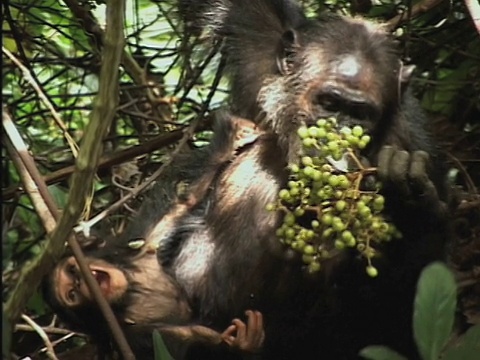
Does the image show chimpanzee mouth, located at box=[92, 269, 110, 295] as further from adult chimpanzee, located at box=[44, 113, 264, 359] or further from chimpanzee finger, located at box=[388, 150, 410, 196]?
chimpanzee finger, located at box=[388, 150, 410, 196]

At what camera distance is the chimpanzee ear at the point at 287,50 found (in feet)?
8.94

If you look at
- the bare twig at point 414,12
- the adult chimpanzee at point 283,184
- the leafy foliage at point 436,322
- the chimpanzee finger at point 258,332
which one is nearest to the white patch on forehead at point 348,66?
the adult chimpanzee at point 283,184

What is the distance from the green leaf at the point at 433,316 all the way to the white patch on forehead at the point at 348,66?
1.20 m

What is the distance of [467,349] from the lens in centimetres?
142

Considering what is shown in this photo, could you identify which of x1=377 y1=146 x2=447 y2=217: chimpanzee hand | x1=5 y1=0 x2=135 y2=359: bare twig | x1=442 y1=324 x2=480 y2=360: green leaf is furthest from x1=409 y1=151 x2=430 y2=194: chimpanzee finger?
x1=5 y1=0 x2=135 y2=359: bare twig

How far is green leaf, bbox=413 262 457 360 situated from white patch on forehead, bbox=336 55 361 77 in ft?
3.93

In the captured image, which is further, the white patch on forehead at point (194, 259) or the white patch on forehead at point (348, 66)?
the white patch on forehead at point (194, 259)

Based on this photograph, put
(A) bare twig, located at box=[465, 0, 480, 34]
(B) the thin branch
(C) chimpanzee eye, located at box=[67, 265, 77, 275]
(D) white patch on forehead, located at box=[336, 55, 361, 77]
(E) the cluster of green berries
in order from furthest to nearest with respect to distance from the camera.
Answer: (D) white patch on forehead, located at box=[336, 55, 361, 77], (C) chimpanzee eye, located at box=[67, 265, 77, 275], (A) bare twig, located at box=[465, 0, 480, 34], (E) the cluster of green berries, (B) the thin branch

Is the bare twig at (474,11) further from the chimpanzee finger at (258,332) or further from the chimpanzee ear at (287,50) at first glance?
the chimpanzee finger at (258,332)

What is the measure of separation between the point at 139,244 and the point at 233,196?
286 millimetres

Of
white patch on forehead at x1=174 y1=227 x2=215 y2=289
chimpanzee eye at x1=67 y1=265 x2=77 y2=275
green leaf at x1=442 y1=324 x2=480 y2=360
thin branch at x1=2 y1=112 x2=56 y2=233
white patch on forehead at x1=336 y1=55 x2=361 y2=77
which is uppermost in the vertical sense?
thin branch at x1=2 y1=112 x2=56 y2=233

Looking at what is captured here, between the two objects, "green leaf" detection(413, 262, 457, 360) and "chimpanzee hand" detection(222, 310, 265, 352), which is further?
"chimpanzee hand" detection(222, 310, 265, 352)

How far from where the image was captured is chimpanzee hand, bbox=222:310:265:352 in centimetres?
228

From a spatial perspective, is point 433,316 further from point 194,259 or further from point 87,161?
point 194,259
